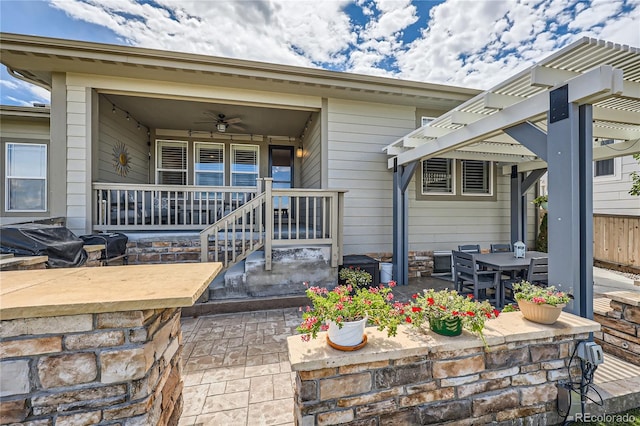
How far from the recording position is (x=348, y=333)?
1.58 metres

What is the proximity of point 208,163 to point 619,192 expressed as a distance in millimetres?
10678

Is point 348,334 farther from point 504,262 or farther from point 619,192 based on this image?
point 619,192

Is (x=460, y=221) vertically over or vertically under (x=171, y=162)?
under

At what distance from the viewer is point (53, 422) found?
3.76 feet

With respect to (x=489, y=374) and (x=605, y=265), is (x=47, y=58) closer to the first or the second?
(x=489, y=374)

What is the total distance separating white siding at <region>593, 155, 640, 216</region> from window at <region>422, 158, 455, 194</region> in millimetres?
4261

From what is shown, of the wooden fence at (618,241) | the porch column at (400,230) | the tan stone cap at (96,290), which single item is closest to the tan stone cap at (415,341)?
the tan stone cap at (96,290)

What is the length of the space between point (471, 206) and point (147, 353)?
22.2 ft

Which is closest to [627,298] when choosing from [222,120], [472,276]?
[472,276]

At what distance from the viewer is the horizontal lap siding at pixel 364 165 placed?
5.58 m

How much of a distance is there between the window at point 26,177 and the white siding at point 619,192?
542 inches

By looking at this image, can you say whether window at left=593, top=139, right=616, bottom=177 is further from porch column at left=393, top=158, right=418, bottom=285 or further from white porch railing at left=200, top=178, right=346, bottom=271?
white porch railing at left=200, top=178, right=346, bottom=271

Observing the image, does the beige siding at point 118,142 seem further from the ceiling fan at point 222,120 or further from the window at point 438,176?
the window at point 438,176

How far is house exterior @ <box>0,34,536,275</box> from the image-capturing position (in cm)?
460
